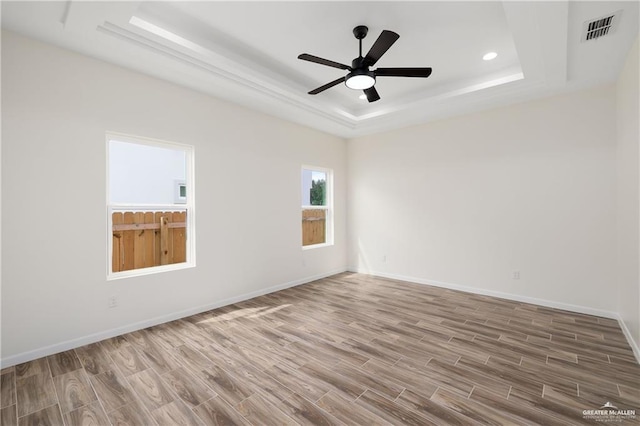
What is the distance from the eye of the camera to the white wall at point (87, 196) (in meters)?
2.46

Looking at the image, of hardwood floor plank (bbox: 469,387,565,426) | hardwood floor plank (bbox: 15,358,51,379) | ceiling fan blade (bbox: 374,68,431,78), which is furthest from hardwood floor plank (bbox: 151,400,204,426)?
ceiling fan blade (bbox: 374,68,431,78)

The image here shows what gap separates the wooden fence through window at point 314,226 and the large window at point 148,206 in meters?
2.22

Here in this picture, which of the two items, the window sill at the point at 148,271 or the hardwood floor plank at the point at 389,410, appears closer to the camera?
the hardwood floor plank at the point at 389,410

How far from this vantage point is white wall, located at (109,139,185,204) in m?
3.09

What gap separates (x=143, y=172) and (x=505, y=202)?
4904mm

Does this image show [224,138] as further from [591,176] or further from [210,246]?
[591,176]

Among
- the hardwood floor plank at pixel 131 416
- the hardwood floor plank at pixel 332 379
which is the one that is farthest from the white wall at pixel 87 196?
the hardwood floor plank at pixel 332 379

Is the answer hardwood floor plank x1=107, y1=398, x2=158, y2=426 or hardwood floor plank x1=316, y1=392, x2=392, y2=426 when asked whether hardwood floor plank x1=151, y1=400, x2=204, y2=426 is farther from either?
hardwood floor plank x1=316, y1=392, x2=392, y2=426

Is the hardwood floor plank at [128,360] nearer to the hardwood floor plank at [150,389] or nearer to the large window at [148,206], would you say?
the hardwood floor plank at [150,389]

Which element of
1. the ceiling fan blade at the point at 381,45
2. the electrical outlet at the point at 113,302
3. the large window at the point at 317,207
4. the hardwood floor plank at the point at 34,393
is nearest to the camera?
the hardwood floor plank at the point at 34,393

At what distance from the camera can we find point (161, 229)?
3.56m

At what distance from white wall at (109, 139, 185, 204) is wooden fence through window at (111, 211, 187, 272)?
20 centimetres

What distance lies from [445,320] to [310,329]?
161cm

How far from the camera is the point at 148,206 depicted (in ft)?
10.8
